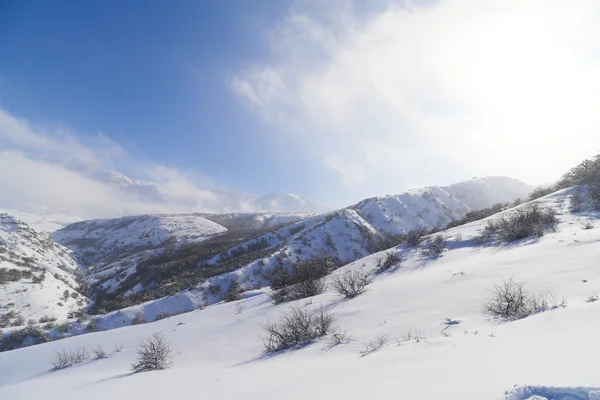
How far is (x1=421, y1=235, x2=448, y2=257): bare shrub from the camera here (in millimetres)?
13211

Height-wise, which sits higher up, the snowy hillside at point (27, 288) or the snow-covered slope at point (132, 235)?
the snow-covered slope at point (132, 235)

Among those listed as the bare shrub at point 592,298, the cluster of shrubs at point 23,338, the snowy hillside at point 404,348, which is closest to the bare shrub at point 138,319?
the cluster of shrubs at point 23,338

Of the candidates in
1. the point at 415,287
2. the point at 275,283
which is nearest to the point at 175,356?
the point at 275,283

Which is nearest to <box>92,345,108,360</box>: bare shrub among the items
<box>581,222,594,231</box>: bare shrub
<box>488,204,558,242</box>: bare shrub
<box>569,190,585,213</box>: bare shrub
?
<box>488,204,558,242</box>: bare shrub

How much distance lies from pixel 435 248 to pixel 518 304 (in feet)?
27.7

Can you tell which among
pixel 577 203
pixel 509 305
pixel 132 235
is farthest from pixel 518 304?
pixel 132 235

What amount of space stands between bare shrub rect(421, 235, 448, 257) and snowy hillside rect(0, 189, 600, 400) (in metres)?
1.15

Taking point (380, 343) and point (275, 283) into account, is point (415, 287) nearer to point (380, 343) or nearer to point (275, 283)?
point (380, 343)

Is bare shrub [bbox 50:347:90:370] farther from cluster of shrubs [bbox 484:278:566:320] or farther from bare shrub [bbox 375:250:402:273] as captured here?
bare shrub [bbox 375:250:402:273]

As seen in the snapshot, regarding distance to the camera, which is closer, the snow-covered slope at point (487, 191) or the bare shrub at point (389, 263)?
the bare shrub at point (389, 263)

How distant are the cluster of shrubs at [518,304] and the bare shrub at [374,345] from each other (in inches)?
89.5

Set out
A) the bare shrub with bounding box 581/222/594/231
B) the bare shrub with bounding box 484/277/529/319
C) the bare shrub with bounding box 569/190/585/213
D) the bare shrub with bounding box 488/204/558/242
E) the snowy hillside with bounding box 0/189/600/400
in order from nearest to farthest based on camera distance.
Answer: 1. the snowy hillside with bounding box 0/189/600/400
2. the bare shrub with bounding box 484/277/529/319
3. the bare shrub with bounding box 581/222/594/231
4. the bare shrub with bounding box 488/204/558/242
5. the bare shrub with bounding box 569/190/585/213

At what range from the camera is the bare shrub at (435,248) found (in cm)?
1321

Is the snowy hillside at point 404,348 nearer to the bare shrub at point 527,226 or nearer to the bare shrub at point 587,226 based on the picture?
the bare shrub at point 587,226
